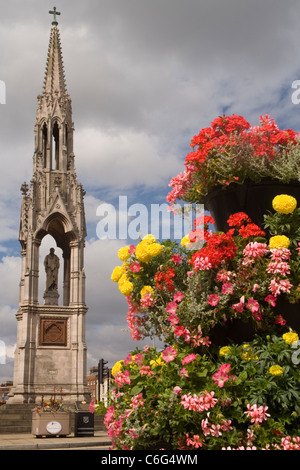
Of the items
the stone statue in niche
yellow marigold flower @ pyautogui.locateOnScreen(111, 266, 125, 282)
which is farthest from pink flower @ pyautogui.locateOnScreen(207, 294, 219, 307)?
the stone statue in niche

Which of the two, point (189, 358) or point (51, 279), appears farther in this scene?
point (51, 279)

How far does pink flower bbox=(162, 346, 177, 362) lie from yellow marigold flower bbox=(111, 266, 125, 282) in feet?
4.03

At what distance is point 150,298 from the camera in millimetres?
4711

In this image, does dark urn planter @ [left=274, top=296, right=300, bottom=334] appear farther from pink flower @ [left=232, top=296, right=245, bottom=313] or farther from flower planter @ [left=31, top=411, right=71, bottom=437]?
flower planter @ [left=31, top=411, right=71, bottom=437]

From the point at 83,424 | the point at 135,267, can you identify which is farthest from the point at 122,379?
the point at 83,424

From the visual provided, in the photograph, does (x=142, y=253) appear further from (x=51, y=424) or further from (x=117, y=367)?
(x=51, y=424)

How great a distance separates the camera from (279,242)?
4.33 meters

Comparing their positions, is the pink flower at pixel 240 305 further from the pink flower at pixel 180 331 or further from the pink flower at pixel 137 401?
the pink flower at pixel 137 401

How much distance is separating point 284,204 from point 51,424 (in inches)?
641

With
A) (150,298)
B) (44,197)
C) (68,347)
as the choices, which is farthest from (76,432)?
(150,298)

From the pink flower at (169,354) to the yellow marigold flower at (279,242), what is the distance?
117 cm

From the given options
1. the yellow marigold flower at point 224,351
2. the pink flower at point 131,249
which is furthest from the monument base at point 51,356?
the yellow marigold flower at point 224,351

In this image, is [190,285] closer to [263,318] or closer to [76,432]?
[263,318]

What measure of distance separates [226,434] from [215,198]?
2.18m
